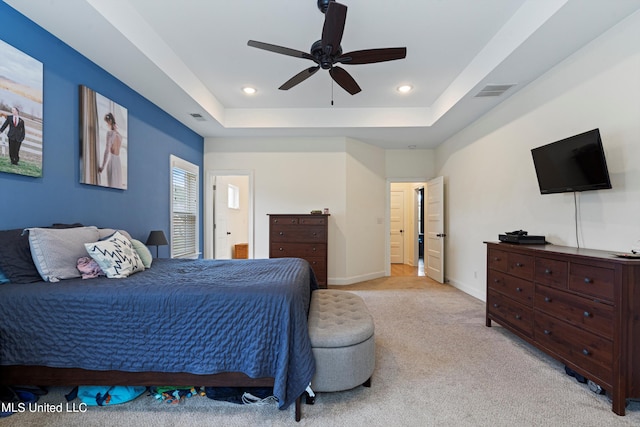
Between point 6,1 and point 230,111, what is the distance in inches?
111

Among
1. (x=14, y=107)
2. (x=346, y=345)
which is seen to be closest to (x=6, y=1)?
(x=14, y=107)

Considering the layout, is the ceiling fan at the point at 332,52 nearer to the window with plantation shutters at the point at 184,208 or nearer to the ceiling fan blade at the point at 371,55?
the ceiling fan blade at the point at 371,55

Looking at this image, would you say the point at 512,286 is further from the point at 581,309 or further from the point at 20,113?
the point at 20,113

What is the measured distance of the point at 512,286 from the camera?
109 inches

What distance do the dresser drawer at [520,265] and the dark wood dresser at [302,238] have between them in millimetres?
2645

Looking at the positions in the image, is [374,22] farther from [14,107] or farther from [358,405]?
[358,405]

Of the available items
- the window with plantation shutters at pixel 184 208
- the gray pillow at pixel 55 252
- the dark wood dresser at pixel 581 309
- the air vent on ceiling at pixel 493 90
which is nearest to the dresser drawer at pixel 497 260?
the dark wood dresser at pixel 581 309

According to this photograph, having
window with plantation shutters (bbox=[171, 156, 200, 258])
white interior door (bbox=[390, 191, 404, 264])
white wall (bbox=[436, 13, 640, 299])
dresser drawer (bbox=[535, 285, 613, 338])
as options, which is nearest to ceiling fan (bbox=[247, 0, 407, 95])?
white wall (bbox=[436, 13, 640, 299])

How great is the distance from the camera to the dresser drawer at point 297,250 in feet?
15.7

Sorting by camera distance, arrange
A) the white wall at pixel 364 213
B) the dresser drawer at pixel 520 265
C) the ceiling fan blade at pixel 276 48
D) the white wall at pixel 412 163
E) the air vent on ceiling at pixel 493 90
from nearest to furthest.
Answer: the ceiling fan blade at pixel 276 48
the dresser drawer at pixel 520 265
the air vent on ceiling at pixel 493 90
the white wall at pixel 364 213
the white wall at pixel 412 163

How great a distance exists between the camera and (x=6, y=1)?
204 cm

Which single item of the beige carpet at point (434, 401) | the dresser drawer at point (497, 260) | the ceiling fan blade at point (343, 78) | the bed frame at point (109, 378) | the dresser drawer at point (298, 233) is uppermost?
the ceiling fan blade at point (343, 78)

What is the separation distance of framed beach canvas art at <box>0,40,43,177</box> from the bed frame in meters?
1.37

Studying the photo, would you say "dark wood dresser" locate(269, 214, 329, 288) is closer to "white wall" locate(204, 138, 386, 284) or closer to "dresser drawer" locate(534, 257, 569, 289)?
"white wall" locate(204, 138, 386, 284)
